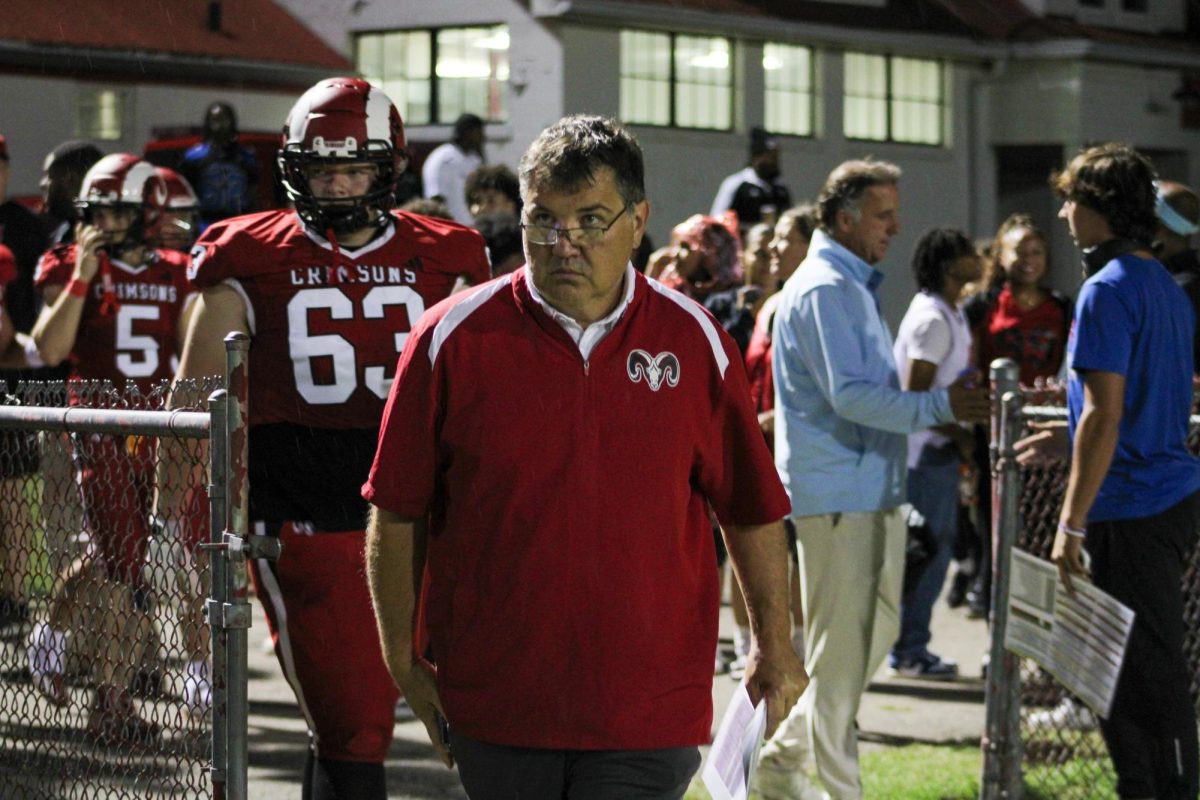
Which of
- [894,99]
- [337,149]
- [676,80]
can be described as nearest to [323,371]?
[337,149]

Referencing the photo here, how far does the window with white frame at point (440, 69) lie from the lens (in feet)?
87.6

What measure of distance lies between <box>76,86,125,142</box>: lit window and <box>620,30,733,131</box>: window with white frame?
689cm

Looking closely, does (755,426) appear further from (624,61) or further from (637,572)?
(624,61)

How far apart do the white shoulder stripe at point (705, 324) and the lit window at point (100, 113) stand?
76.5 feet

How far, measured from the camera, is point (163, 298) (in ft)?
27.5

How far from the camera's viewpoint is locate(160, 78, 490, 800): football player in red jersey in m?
5.19

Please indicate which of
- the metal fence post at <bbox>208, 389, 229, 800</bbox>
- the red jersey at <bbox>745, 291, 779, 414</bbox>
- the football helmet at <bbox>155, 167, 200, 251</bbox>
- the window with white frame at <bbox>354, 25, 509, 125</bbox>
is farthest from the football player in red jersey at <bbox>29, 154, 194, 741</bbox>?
the window with white frame at <bbox>354, 25, 509, 125</bbox>

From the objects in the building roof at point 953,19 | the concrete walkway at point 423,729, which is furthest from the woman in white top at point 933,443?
the building roof at point 953,19

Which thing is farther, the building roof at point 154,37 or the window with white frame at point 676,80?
the window with white frame at point 676,80

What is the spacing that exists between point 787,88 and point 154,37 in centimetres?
923

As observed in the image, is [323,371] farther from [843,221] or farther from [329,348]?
[843,221]

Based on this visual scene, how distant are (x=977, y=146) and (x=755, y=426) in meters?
27.8

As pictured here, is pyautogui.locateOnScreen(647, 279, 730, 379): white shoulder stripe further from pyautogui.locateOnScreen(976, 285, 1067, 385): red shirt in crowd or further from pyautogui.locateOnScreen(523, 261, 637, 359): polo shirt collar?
pyautogui.locateOnScreen(976, 285, 1067, 385): red shirt in crowd

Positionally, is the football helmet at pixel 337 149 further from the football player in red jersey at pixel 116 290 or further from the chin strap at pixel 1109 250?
the football player in red jersey at pixel 116 290
